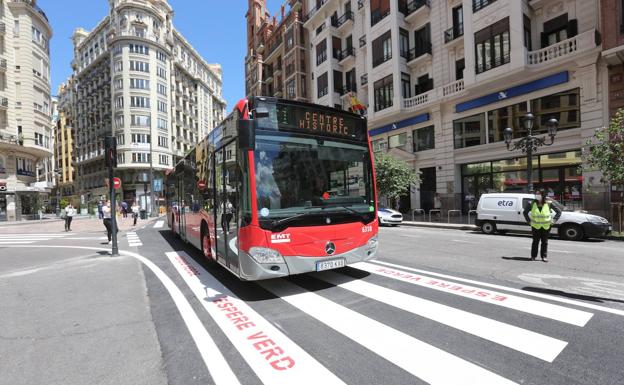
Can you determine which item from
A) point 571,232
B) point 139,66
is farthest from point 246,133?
point 139,66

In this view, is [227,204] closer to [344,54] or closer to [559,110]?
[559,110]

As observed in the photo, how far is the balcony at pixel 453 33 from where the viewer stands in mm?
22234

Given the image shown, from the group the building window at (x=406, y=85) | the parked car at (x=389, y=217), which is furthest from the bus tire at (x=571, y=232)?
the building window at (x=406, y=85)

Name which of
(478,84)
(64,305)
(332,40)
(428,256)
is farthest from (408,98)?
(64,305)

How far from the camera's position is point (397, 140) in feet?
88.8

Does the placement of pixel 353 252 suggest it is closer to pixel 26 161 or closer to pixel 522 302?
pixel 522 302

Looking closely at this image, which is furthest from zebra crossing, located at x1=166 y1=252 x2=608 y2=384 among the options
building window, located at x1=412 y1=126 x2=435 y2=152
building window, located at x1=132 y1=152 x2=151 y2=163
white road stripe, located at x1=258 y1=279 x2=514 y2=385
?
building window, located at x1=132 y1=152 x2=151 y2=163

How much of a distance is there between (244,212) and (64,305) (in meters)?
3.29

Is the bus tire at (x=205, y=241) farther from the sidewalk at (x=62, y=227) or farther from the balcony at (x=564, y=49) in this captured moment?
the balcony at (x=564, y=49)

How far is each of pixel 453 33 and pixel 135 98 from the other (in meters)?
47.7

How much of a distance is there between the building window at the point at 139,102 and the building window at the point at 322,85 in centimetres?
3258

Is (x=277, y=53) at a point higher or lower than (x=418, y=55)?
higher

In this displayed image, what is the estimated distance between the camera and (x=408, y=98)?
1000 inches

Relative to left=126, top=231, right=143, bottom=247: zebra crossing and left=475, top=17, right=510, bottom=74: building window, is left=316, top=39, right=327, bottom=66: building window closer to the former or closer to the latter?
left=475, top=17, right=510, bottom=74: building window
